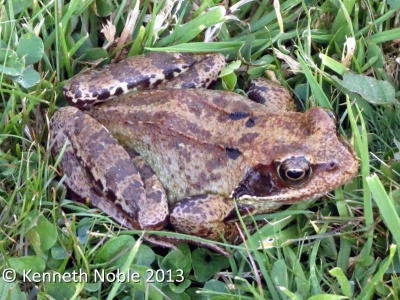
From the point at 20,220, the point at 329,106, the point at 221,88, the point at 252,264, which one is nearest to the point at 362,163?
the point at 329,106

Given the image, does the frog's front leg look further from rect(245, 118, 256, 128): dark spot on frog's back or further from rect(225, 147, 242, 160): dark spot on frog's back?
rect(245, 118, 256, 128): dark spot on frog's back

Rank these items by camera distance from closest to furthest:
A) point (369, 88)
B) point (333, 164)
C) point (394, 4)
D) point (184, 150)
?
point (333, 164), point (184, 150), point (369, 88), point (394, 4)

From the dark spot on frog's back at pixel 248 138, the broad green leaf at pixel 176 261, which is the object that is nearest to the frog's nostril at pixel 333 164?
the dark spot on frog's back at pixel 248 138

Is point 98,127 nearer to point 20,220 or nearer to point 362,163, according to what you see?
point 20,220

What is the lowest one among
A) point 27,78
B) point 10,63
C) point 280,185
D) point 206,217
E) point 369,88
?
point 206,217

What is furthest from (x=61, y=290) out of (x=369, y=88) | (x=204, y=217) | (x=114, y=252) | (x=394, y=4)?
(x=394, y=4)

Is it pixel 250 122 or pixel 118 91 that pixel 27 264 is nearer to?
pixel 118 91

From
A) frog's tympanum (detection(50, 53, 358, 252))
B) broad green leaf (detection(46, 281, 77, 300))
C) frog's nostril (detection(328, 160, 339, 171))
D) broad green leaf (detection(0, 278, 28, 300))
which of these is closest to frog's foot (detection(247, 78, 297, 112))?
frog's tympanum (detection(50, 53, 358, 252))

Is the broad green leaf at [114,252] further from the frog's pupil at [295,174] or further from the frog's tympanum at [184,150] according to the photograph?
the frog's pupil at [295,174]
